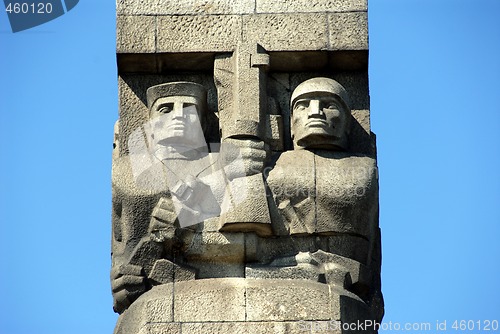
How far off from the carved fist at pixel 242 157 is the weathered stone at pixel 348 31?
1277mm

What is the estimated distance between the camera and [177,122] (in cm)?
1468

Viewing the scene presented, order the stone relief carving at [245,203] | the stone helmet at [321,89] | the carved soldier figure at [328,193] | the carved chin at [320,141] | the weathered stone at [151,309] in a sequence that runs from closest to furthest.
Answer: the weathered stone at [151,309] → the stone relief carving at [245,203] → the carved soldier figure at [328,193] → the carved chin at [320,141] → the stone helmet at [321,89]

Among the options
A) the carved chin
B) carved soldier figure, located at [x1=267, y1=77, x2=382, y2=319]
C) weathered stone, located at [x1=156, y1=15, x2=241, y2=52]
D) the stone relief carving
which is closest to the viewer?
the stone relief carving

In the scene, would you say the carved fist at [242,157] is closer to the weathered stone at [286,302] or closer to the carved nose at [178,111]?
the carved nose at [178,111]

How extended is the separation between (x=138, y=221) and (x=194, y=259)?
581 millimetres

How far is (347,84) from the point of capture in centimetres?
1530

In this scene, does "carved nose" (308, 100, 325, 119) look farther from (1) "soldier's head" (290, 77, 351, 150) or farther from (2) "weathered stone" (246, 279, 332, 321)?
(2) "weathered stone" (246, 279, 332, 321)

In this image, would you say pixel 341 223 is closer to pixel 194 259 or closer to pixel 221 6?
pixel 194 259

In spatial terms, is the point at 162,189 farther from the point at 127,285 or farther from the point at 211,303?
the point at 211,303

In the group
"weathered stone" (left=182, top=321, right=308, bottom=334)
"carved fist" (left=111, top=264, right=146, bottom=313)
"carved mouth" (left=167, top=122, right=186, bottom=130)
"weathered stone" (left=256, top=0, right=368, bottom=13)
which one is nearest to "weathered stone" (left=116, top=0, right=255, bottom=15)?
"weathered stone" (left=256, top=0, right=368, bottom=13)

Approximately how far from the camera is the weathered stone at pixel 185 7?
15234 millimetres

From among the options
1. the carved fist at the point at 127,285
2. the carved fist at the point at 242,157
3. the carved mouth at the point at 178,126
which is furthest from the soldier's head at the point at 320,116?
the carved fist at the point at 127,285

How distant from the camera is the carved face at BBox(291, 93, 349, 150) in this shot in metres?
14.7

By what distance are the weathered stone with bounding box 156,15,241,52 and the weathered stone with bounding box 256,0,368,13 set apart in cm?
29
